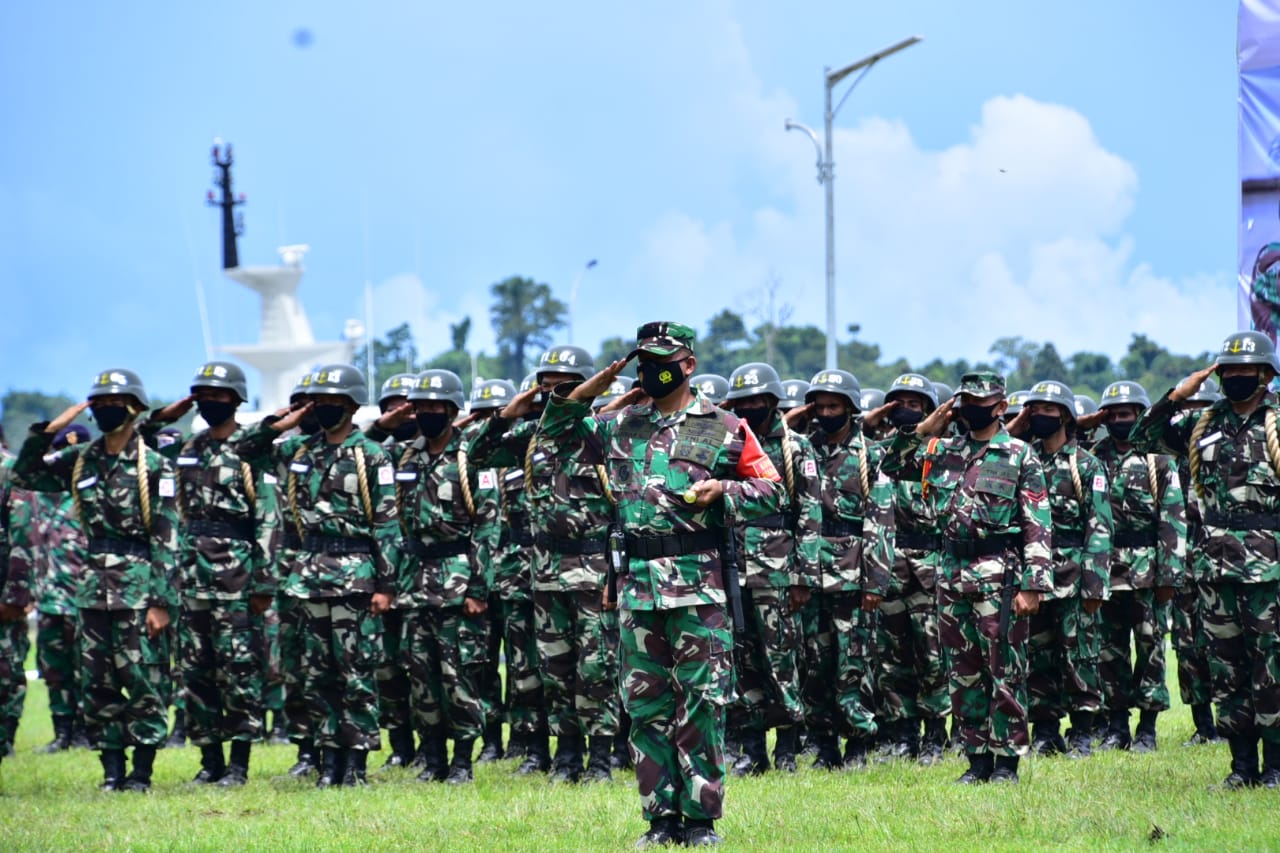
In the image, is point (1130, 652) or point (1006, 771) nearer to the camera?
point (1006, 771)

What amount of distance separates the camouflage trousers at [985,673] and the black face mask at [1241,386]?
5.53 ft

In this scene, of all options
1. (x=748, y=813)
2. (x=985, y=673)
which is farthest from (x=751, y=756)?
(x=748, y=813)

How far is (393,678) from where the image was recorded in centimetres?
1098

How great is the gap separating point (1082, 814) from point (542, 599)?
3668mm

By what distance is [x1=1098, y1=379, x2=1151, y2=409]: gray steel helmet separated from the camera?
11656mm

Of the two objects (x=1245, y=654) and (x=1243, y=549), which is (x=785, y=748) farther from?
(x=1243, y=549)

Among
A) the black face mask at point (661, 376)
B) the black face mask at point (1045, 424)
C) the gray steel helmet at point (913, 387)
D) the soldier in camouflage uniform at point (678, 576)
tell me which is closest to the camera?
the soldier in camouflage uniform at point (678, 576)

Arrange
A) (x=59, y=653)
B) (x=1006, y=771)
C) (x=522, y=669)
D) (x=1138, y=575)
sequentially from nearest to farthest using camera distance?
(x=1006, y=771)
(x=522, y=669)
(x=1138, y=575)
(x=59, y=653)

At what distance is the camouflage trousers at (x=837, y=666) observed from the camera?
1059 cm

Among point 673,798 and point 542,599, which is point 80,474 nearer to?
point 542,599

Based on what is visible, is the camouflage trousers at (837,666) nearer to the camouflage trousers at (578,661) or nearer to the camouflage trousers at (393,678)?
the camouflage trousers at (578,661)

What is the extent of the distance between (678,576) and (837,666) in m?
3.46

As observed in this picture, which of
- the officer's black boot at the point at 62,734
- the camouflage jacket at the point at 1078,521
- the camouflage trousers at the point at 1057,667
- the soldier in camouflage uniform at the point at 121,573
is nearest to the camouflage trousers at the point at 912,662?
the camouflage trousers at the point at 1057,667

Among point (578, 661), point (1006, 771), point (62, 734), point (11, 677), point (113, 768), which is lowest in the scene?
point (62, 734)
